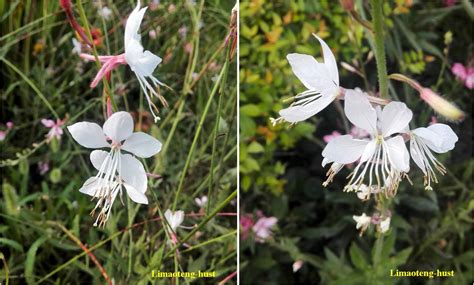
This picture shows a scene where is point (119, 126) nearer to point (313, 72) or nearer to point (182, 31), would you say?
point (313, 72)

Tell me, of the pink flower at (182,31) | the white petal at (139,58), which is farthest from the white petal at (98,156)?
the pink flower at (182,31)

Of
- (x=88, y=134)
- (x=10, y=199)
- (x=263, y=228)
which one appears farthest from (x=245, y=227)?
(x=88, y=134)

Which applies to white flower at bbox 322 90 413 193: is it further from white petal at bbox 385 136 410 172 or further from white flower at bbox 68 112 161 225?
white flower at bbox 68 112 161 225

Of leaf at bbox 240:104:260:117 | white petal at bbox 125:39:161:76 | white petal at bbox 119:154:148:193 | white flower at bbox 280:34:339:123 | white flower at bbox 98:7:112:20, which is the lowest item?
leaf at bbox 240:104:260:117

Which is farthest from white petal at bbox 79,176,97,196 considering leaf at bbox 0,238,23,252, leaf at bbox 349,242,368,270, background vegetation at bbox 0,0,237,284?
leaf at bbox 349,242,368,270

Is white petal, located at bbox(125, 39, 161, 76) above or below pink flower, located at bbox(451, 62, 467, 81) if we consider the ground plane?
above

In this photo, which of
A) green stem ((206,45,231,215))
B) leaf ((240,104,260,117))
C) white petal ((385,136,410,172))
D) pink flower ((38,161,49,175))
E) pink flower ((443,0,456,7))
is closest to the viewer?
white petal ((385,136,410,172))
